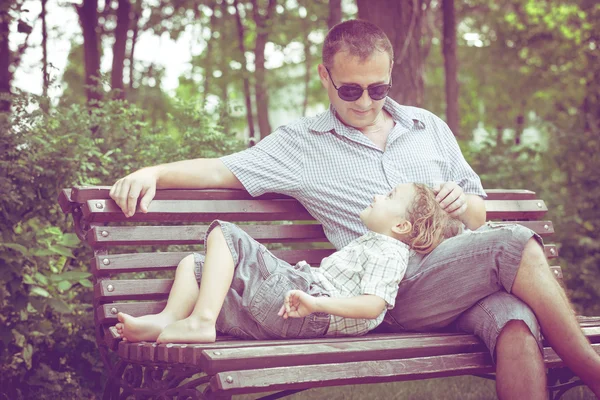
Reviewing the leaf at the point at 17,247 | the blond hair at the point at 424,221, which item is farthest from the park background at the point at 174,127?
the blond hair at the point at 424,221

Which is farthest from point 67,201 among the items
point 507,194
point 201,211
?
point 507,194

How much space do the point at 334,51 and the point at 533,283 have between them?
148 centimetres

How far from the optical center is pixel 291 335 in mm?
3207

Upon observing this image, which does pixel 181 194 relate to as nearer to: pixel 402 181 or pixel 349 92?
pixel 349 92

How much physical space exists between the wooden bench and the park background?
520mm

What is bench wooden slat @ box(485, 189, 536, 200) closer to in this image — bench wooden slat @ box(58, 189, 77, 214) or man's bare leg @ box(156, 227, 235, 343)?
man's bare leg @ box(156, 227, 235, 343)

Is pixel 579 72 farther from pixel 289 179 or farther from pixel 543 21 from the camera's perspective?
pixel 289 179

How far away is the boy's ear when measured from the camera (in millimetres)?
3344

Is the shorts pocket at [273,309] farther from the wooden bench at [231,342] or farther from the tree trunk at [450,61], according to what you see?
the tree trunk at [450,61]

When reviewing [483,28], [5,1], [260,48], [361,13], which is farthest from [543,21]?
[5,1]

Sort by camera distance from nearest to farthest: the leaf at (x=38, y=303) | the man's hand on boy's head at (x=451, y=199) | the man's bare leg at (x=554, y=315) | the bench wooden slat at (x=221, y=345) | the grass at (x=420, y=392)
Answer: the bench wooden slat at (x=221, y=345)
the man's bare leg at (x=554, y=315)
the man's hand on boy's head at (x=451, y=199)
the leaf at (x=38, y=303)
the grass at (x=420, y=392)

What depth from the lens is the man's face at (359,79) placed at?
12.6 ft

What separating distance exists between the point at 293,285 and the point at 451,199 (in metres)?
0.81

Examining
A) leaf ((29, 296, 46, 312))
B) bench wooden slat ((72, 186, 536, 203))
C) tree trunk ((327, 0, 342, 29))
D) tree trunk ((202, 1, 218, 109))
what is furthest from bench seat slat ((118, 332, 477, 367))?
tree trunk ((202, 1, 218, 109))
